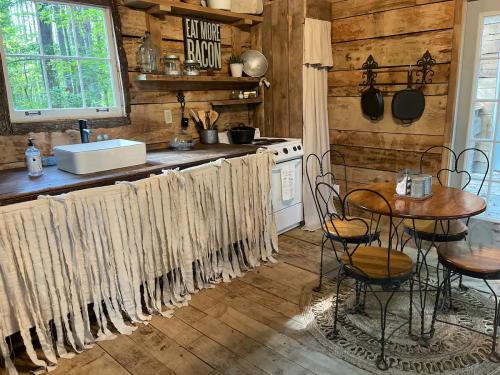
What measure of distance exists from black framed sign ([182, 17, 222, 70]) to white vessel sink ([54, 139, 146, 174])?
3.89 feet

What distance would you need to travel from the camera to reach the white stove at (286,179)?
333cm

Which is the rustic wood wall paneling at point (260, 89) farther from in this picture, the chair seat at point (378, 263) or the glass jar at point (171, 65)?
the chair seat at point (378, 263)

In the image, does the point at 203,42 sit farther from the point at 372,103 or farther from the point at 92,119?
the point at 372,103

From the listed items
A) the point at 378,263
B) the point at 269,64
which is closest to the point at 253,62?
the point at 269,64

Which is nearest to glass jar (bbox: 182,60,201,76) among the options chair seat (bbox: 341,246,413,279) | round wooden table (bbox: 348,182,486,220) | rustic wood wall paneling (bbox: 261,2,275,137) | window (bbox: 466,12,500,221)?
rustic wood wall paneling (bbox: 261,2,275,137)

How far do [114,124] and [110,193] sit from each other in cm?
95

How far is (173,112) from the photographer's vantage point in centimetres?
322

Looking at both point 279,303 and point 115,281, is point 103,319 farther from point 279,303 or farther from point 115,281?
point 279,303

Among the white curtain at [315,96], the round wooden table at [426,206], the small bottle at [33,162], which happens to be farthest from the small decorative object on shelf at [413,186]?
the small bottle at [33,162]

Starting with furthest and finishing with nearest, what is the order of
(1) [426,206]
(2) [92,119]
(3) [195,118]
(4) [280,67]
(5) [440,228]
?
(4) [280,67] → (3) [195,118] → (2) [92,119] → (5) [440,228] → (1) [426,206]

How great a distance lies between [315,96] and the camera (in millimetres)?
3635

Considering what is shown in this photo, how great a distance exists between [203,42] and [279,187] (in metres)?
1.47

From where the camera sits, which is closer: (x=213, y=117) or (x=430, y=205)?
(x=430, y=205)

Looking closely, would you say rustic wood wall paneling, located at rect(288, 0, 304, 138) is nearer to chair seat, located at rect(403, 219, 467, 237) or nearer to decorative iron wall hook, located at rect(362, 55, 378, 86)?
decorative iron wall hook, located at rect(362, 55, 378, 86)
